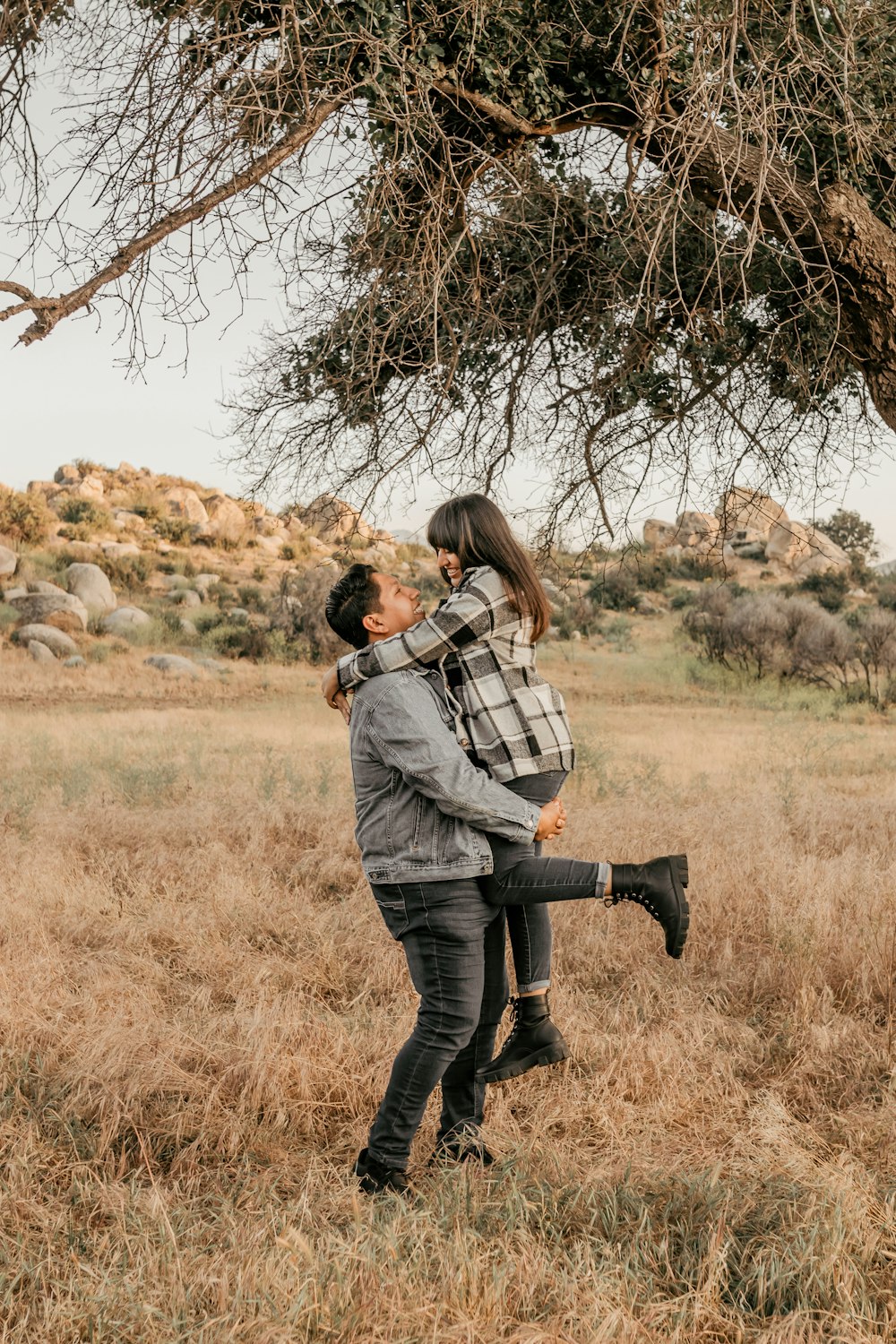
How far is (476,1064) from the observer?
10.3 feet

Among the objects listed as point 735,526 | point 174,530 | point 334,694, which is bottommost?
point 334,694

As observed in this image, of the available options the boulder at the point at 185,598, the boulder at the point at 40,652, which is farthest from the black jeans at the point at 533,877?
the boulder at the point at 185,598

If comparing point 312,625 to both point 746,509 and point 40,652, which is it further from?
point 746,509

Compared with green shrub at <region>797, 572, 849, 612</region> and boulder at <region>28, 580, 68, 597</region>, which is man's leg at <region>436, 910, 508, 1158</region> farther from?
green shrub at <region>797, 572, 849, 612</region>

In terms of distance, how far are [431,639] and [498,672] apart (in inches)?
11.3

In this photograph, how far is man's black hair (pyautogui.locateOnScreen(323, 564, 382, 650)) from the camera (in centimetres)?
297

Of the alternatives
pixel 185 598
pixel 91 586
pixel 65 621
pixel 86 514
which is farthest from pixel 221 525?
pixel 65 621

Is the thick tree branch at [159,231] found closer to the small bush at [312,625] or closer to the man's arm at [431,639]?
the man's arm at [431,639]

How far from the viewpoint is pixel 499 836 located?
290 cm

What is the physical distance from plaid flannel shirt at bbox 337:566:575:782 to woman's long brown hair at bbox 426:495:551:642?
0.03 meters

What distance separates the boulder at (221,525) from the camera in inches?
1629

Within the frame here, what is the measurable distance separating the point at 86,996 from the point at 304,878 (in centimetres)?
209

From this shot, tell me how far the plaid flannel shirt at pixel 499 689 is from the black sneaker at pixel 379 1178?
1068 millimetres

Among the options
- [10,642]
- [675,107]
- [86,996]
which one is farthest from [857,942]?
[10,642]
